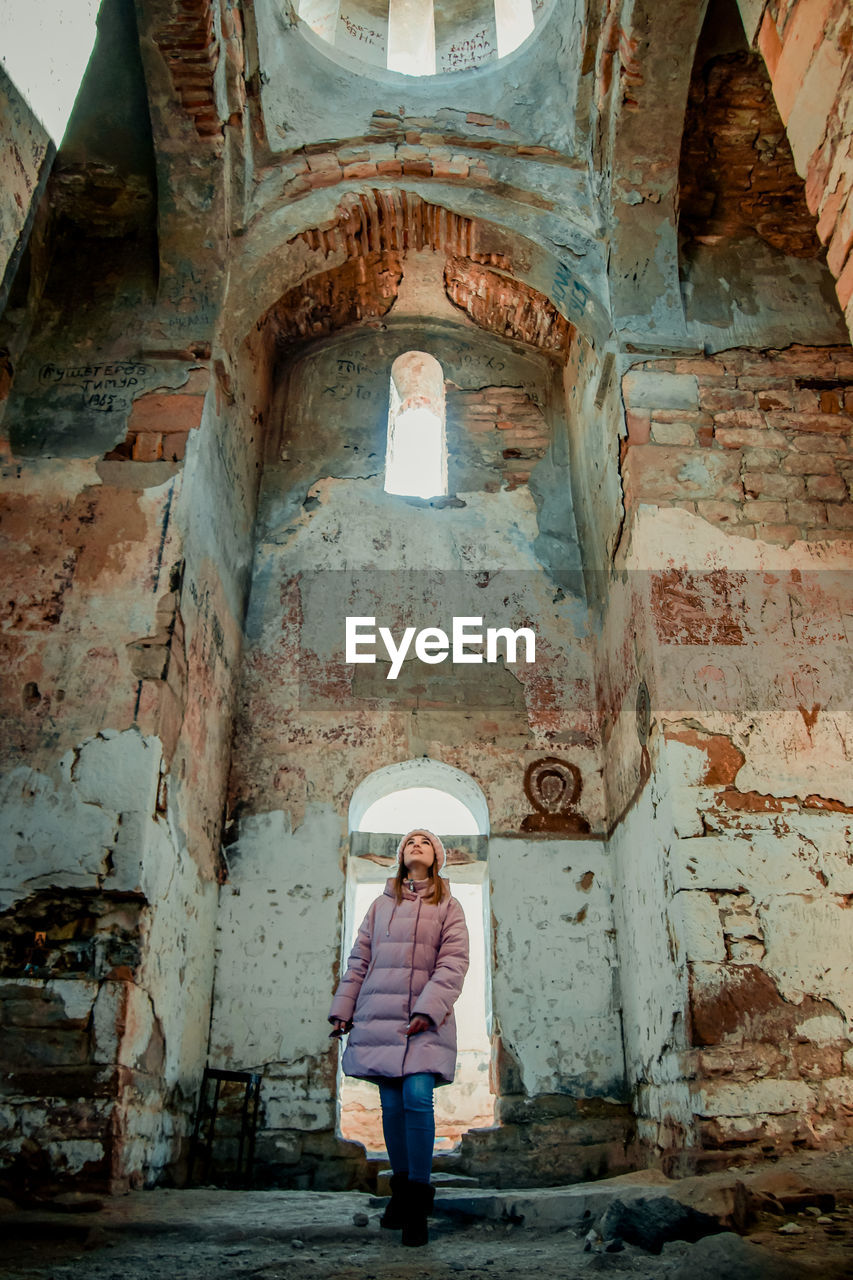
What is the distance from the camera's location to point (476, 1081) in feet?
29.3

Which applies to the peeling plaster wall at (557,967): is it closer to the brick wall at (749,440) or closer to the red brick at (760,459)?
the brick wall at (749,440)

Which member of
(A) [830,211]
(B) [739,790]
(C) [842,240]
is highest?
(A) [830,211]

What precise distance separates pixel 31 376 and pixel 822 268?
5001mm

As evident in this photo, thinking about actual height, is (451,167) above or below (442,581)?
above

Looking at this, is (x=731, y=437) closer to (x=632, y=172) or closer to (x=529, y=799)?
(x=632, y=172)

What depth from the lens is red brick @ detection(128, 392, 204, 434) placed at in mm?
5227

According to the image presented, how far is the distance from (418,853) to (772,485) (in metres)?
2.89

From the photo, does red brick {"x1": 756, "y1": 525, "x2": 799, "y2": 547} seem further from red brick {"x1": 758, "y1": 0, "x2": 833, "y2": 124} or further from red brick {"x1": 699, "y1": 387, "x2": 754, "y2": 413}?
red brick {"x1": 758, "y1": 0, "x2": 833, "y2": 124}

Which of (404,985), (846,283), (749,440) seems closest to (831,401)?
(749,440)

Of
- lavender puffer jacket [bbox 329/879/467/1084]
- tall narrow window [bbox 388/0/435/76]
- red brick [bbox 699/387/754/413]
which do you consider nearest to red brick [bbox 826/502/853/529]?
red brick [bbox 699/387/754/413]

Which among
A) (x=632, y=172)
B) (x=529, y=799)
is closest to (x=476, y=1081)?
(x=529, y=799)

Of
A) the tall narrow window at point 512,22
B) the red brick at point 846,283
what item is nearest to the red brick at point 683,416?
the red brick at point 846,283

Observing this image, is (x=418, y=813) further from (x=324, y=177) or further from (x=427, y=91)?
(x=427, y=91)

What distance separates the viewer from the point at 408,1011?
3.34m
